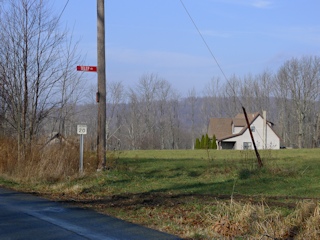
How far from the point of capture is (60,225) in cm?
1029

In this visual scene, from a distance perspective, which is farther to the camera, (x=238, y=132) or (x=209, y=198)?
(x=238, y=132)

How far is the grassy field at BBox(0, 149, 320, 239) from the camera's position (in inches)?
384

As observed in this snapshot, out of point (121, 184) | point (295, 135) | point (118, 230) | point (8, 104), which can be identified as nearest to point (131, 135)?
point (295, 135)

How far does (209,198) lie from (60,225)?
4768 mm

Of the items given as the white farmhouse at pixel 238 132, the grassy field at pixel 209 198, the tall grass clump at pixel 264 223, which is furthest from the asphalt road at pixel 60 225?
the white farmhouse at pixel 238 132

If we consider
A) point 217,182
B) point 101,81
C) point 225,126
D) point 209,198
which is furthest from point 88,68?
point 225,126

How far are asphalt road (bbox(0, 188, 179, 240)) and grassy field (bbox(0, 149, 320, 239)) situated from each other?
0.57 meters

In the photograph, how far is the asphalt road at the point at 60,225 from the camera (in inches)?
366

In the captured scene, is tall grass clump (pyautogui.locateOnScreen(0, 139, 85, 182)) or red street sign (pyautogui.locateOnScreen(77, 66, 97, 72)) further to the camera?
tall grass clump (pyautogui.locateOnScreen(0, 139, 85, 182))

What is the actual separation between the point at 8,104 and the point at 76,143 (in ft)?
15.7

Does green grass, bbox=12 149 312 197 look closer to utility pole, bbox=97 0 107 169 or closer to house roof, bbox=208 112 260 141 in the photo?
utility pole, bbox=97 0 107 169

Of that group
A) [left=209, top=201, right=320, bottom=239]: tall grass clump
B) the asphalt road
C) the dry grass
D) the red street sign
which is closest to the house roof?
the dry grass

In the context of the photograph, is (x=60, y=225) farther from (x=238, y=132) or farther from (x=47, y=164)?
(x=238, y=132)

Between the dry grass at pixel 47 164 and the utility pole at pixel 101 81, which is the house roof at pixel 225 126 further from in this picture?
the utility pole at pixel 101 81
